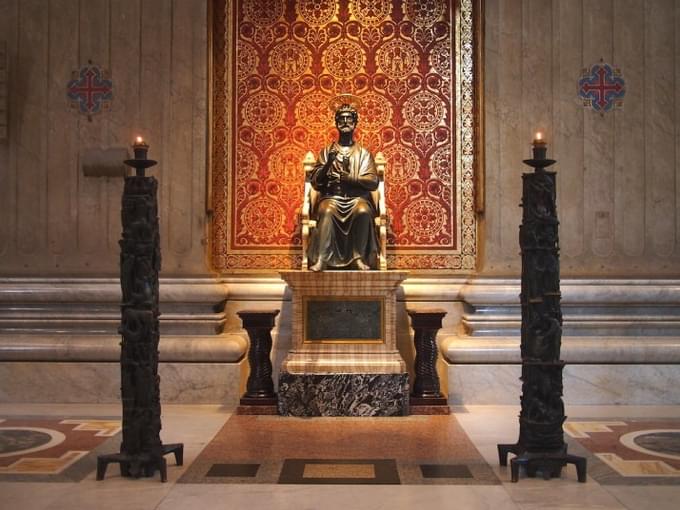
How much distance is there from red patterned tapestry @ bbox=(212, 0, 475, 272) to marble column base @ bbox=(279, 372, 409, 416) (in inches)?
59.6

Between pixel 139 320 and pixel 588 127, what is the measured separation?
14.2 ft

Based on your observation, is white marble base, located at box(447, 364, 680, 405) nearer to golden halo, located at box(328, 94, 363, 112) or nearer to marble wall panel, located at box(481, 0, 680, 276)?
marble wall panel, located at box(481, 0, 680, 276)

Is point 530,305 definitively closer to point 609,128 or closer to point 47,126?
point 609,128

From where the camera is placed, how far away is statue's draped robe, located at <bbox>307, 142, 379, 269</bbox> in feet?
21.2

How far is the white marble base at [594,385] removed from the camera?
21.9 ft

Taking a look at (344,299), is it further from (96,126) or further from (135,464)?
(96,126)

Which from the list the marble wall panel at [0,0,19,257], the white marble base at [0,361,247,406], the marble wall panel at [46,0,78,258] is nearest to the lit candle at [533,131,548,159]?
the white marble base at [0,361,247,406]

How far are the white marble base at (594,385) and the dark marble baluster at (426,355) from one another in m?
0.40

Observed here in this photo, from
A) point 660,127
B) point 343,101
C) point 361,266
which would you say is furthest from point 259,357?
point 660,127

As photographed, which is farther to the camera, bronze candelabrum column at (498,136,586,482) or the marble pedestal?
the marble pedestal

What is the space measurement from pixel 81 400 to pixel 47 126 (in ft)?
7.65

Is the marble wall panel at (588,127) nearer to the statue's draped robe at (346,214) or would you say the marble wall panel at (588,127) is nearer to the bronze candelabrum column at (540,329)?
the statue's draped robe at (346,214)

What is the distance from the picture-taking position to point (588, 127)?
6.96 metres

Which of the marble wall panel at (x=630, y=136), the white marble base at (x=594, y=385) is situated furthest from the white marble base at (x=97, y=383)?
the marble wall panel at (x=630, y=136)
